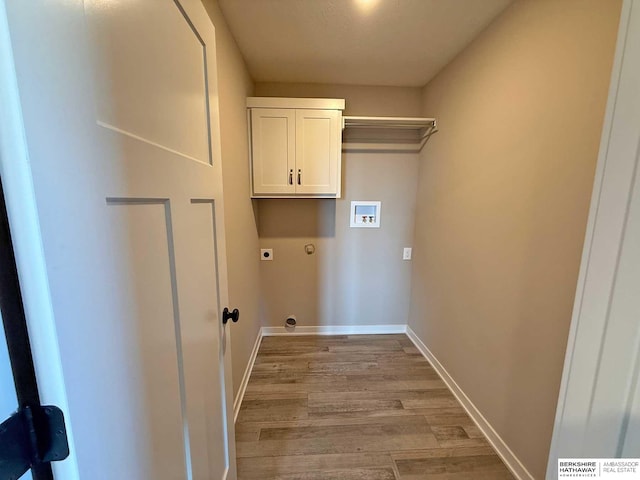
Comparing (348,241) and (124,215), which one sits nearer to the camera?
(124,215)

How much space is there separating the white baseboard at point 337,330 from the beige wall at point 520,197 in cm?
75

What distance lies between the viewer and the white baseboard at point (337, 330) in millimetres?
2770

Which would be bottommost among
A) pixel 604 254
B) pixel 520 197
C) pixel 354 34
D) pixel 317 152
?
pixel 604 254

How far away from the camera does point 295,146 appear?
2.20 metres

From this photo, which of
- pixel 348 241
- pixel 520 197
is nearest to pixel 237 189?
pixel 348 241

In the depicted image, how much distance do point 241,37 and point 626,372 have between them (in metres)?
2.34

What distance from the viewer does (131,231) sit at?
0.52 m

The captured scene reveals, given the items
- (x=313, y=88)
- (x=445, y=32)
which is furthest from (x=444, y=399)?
(x=313, y=88)

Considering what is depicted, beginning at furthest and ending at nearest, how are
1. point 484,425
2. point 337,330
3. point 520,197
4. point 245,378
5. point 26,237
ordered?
point 337,330, point 245,378, point 484,425, point 520,197, point 26,237

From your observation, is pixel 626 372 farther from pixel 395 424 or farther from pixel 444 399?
pixel 444 399

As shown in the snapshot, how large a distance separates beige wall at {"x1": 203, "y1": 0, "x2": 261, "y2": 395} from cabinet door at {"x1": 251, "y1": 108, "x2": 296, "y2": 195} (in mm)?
98

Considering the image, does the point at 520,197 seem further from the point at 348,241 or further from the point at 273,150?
the point at 273,150

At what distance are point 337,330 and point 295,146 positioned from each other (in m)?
1.96

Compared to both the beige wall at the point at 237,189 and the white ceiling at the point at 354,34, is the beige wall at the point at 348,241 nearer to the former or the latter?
the white ceiling at the point at 354,34
